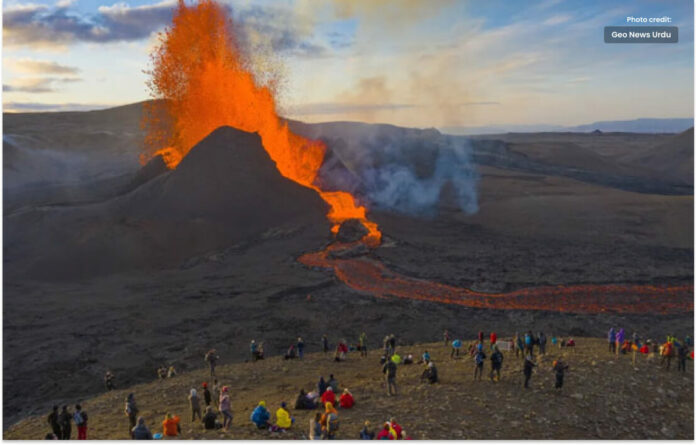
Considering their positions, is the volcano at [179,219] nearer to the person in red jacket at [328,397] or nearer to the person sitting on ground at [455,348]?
the person sitting on ground at [455,348]

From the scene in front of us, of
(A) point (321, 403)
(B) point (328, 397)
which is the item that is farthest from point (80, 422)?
(B) point (328, 397)

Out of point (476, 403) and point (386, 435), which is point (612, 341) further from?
point (386, 435)

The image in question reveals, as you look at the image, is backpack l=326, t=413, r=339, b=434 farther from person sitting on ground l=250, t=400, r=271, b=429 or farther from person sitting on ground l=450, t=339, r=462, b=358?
person sitting on ground l=450, t=339, r=462, b=358

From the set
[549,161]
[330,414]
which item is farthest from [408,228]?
[549,161]

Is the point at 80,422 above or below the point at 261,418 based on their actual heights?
below

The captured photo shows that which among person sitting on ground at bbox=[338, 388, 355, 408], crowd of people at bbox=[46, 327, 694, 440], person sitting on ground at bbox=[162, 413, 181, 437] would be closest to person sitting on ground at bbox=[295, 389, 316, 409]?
crowd of people at bbox=[46, 327, 694, 440]

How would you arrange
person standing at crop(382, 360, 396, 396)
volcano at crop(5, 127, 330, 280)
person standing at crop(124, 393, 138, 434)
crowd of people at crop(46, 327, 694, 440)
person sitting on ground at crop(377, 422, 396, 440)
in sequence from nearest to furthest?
1. person sitting on ground at crop(377, 422, 396, 440)
2. crowd of people at crop(46, 327, 694, 440)
3. person standing at crop(124, 393, 138, 434)
4. person standing at crop(382, 360, 396, 396)
5. volcano at crop(5, 127, 330, 280)
